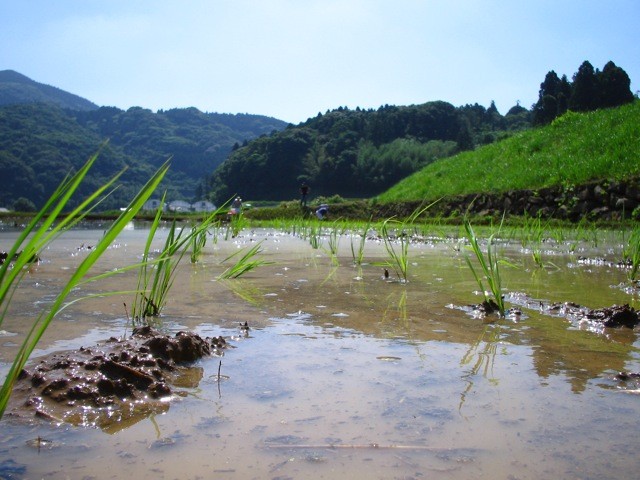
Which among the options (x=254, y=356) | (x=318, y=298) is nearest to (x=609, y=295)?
(x=318, y=298)

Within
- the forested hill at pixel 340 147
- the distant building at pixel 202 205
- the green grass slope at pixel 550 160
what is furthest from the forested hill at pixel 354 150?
the green grass slope at pixel 550 160

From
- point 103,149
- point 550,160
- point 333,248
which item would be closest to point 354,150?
point 550,160

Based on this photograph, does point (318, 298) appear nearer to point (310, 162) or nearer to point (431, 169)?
point (431, 169)

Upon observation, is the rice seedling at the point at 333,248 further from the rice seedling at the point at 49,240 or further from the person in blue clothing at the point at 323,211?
the person in blue clothing at the point at 323,211

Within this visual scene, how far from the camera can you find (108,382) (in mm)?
1179

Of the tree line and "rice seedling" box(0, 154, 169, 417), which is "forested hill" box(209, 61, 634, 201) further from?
"rice seedling" box(0, 154, 169, 417)

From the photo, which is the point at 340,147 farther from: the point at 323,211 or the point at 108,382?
the point at 108,382

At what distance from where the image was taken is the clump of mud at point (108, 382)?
1.09 m

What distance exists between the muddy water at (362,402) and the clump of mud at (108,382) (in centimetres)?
4

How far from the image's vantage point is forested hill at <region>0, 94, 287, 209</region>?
2965 inches

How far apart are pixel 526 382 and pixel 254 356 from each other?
682mm

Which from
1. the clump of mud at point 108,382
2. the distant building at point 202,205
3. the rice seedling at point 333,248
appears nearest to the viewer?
the clump of mud at point 108,382

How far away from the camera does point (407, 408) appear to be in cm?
111

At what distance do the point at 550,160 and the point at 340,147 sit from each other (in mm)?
72924
